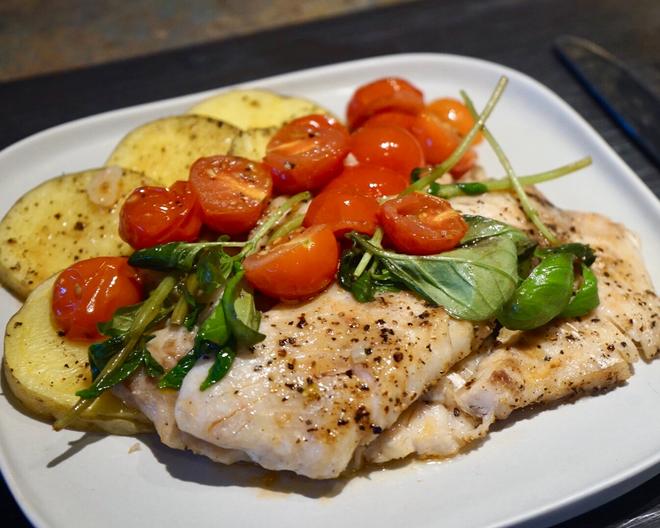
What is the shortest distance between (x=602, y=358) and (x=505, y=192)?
935mm

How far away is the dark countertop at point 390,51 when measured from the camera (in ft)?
15.2

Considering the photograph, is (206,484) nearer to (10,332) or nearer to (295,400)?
(295,400)

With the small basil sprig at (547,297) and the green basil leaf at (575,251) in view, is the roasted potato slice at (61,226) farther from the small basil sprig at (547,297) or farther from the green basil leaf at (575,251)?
the green basil leaf at (575,251)

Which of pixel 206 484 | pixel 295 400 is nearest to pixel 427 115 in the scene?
Answer: pixel 295 400

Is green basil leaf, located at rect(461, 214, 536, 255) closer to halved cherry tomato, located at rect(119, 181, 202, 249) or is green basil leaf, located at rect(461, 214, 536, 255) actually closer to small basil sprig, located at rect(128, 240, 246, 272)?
small basil sprig, located at rect(128, 240, 246, 272)

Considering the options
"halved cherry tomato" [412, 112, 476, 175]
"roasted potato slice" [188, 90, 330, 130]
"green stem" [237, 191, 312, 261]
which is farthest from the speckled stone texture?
"green stem" [237, 191, 312, 261]

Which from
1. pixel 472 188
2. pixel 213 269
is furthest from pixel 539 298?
pixel 213 269

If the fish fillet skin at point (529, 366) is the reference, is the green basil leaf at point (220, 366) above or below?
above

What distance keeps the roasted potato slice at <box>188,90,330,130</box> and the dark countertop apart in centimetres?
91

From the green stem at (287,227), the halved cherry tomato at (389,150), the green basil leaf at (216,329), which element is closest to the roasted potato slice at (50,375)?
the green basil leaf at (216,329)

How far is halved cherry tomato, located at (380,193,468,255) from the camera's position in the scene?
2.77 m

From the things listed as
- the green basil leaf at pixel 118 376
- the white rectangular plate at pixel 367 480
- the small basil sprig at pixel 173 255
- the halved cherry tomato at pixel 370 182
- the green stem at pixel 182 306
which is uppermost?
the halved cherry tomato at pixel 370 182

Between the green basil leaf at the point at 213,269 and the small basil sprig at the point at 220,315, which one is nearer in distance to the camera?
the small basil sprig at the point at 220,315

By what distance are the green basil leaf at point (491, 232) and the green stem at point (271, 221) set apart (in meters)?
0.76
